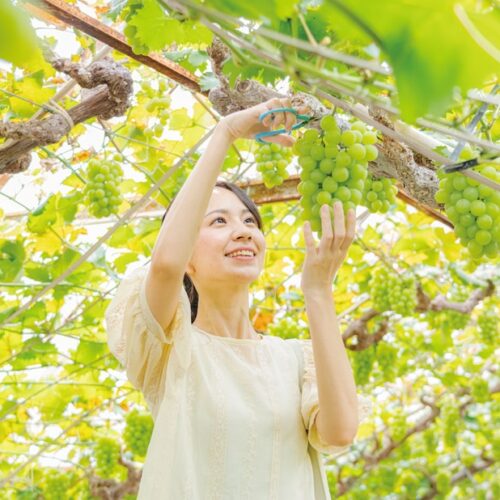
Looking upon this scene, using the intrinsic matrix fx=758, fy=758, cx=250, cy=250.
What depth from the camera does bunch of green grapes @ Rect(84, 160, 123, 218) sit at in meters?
2.72

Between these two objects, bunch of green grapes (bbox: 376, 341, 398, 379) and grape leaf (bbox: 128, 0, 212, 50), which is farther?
bunch of green grapes (bbox: 376, 341, 398, 379)

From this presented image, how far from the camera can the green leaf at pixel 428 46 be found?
1.60 ft

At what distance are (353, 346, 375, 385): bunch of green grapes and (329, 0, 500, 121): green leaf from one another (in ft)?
12.8

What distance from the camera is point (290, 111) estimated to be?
4.33 feet

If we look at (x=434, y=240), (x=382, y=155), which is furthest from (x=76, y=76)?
(x=434, y=240)

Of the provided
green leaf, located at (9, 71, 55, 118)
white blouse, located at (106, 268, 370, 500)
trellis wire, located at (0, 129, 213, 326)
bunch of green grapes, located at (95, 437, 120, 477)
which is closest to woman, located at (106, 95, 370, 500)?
white blouse, located at (106, 268, 370, 500)

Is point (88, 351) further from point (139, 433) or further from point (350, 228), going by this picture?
point (350, 228)

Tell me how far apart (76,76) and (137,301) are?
891 millimetres

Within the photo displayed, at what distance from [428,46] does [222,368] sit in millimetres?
1435

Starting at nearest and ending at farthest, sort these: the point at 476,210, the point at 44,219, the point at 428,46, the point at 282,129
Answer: the point at 428,46 < the point at 476,210 < the point at 282,129 < the point at 44,219

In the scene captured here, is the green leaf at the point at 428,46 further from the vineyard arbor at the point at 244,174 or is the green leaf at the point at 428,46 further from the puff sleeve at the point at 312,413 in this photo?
the puff sleeve at the point at 312,413

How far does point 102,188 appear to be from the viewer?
107 inches

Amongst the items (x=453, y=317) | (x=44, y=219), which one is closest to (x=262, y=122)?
(x=44, y=219)

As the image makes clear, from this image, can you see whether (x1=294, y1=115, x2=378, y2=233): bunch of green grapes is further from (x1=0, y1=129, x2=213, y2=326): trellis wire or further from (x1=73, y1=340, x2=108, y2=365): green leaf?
(x1=73, y1=340, x2=108, y2=365): green leaf
